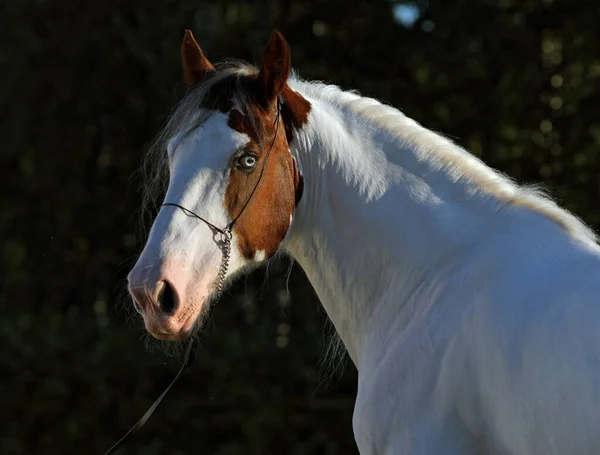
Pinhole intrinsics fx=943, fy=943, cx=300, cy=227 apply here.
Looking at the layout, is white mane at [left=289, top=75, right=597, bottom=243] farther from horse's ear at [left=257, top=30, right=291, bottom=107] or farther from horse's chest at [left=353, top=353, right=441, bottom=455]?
horse's chest at [left=353, top=353, right=441, bottom=455]

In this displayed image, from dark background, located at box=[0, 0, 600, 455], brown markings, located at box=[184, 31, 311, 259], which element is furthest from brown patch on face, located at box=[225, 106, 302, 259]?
dark background, located at box=[0, 0, 600, 455]

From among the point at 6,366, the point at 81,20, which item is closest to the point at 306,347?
the point at 6,366

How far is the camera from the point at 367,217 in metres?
2.90

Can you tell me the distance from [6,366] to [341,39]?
3191mm

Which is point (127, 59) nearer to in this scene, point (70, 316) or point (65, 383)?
point (70, 316)

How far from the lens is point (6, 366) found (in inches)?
255

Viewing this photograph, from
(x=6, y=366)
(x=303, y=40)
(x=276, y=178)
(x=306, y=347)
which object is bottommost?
(x=6, y=366)

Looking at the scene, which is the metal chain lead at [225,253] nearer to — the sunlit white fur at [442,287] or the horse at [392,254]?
the horse at [392,254]

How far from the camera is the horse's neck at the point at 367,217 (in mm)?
2781

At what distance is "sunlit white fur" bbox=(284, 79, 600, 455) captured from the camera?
226 centimetres

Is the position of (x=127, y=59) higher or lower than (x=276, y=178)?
lower

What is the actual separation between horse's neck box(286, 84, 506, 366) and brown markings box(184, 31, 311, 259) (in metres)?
0.07

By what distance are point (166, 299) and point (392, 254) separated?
2.29 ft

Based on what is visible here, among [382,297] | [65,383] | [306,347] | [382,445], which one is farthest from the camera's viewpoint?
[65,383]
